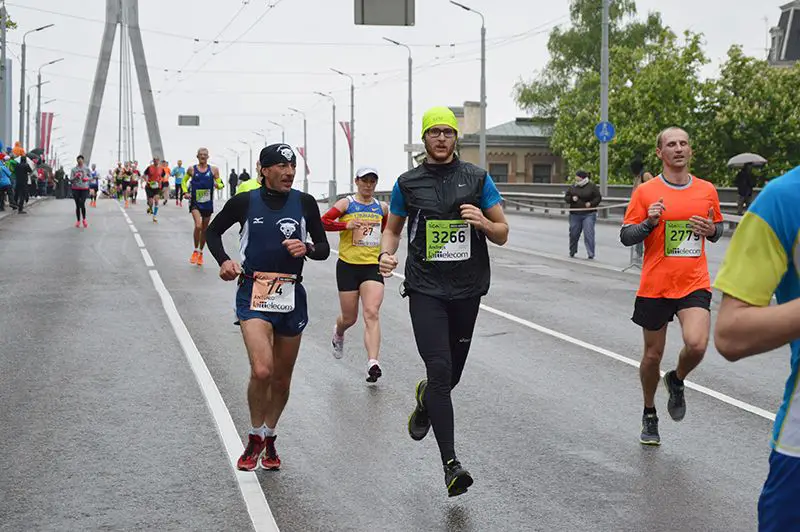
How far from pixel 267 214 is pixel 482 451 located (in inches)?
77.3

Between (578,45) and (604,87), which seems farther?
(578,45)

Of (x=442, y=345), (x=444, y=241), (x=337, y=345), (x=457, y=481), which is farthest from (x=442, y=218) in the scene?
(x=337, y=345)

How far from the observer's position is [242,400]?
29.8 ft

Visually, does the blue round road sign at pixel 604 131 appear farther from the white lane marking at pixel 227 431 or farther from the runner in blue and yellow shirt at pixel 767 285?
the runner in blue and yellow shirt at pixel 767 285

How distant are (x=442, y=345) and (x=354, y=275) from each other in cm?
405

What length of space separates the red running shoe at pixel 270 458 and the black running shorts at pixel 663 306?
2.35m

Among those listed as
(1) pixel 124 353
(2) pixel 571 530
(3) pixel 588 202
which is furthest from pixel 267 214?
(3) pixel 588 202

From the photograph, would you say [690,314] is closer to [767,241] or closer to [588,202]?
[767,241]

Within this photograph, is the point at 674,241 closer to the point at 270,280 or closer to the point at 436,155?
the point at 436,155

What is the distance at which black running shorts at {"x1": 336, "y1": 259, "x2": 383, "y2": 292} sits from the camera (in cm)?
1041

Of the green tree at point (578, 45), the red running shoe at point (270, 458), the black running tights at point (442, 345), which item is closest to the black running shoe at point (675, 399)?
the black running tights at point (442, 345)

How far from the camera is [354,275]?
10430mm

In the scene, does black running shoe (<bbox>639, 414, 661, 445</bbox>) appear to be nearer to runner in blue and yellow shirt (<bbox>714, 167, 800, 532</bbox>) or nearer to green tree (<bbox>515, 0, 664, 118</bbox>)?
runner in blue and yellow shirt (<bbox>714, 167, 800, 532</bbox>)

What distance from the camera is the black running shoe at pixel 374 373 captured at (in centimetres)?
984
